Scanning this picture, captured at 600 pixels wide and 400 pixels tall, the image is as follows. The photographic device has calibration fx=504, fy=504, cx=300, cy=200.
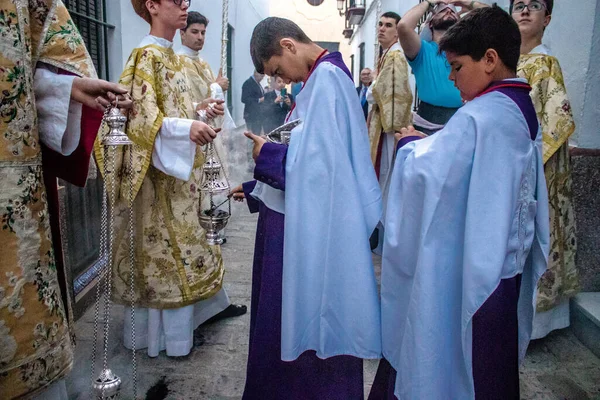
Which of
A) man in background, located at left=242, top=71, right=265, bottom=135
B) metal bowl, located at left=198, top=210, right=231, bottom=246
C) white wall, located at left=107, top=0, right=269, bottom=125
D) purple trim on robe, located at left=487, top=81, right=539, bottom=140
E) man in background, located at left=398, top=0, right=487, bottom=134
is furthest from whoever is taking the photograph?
man in background, located at left=242, top=71, right=265, bottom=135

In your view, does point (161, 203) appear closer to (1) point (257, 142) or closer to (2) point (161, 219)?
(2) point (161, 219)

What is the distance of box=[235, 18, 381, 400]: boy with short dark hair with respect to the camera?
198 centimetres

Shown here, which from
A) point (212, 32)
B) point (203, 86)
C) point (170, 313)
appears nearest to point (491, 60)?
point (170, 313)

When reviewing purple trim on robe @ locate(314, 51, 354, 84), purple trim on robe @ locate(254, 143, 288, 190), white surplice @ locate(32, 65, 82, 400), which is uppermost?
purple trim on robe @ locate(314, 51, 354, 84)

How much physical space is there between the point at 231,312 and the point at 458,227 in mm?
2254

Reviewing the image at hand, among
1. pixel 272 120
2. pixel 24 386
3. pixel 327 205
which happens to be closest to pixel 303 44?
pixel 327 205

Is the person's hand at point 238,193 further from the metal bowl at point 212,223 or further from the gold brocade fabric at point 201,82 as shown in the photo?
the gold brocade fabric at point 201,82

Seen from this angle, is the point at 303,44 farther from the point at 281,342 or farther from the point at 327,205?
the point at 281,342

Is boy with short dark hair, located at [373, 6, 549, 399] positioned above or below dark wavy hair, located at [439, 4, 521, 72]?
below

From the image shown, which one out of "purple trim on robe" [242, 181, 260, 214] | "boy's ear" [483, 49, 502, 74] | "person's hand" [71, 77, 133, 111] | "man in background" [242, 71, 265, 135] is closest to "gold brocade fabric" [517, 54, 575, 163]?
"boy's ear" [483, 49, 502, 74]

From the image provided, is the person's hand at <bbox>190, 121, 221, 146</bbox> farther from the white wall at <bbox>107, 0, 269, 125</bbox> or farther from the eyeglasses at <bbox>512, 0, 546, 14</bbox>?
the white wall at <bbox>107, 0, 269, 125</bbox>

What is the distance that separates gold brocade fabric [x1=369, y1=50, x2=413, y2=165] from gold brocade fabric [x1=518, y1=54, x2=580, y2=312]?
155cm

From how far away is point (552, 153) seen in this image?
3.00 metres

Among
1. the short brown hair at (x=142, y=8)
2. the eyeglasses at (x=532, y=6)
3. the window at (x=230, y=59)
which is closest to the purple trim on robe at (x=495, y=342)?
the eyeglasses at (x=532, y=6)
